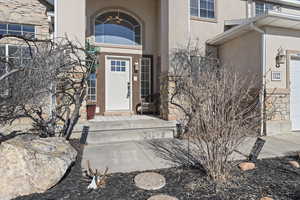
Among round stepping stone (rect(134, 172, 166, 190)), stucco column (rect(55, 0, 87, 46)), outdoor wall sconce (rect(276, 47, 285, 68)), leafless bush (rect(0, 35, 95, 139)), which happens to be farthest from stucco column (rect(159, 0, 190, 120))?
round stepping stone (rect(134, 172, 166, 190))

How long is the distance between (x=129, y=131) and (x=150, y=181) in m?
2.64

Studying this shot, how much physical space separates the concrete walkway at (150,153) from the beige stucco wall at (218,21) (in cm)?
428

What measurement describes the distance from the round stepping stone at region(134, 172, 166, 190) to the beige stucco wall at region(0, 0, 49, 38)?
5.58m

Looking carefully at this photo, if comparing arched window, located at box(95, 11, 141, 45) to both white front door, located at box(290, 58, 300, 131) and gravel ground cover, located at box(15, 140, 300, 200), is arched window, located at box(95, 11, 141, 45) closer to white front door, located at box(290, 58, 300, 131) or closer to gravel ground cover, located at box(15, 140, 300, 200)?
white front door, located at box(290, 58, 300, 131)

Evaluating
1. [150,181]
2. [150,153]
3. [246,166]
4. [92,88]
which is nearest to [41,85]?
[150,153]

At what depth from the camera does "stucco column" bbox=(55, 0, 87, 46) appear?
5.68 meters

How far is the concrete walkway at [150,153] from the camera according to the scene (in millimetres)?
3812

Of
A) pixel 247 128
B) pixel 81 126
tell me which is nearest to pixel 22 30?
pixel 81 126

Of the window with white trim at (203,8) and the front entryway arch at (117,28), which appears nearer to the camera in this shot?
the window with white trim at (203,8)

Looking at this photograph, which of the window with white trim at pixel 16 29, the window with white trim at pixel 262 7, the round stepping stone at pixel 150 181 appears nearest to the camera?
the round stepping stone at pixel 150 181

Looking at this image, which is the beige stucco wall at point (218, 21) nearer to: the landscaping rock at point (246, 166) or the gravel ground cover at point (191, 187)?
the landscaping rock at point (246, 166)

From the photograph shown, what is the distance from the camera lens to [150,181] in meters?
3.13

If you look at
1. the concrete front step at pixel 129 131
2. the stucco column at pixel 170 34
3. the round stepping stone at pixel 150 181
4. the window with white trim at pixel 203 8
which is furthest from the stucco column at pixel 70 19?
the round stepping stone at pixel 150 181

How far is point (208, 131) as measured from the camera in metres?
2.98
